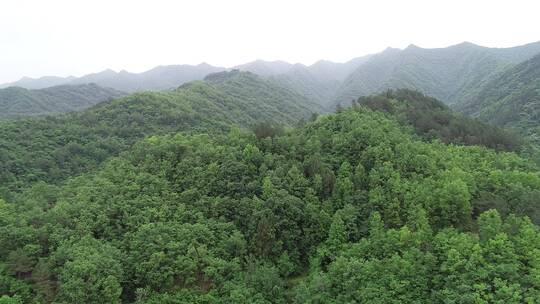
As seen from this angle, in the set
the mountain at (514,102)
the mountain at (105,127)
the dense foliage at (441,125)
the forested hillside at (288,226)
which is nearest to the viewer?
the forested hillside at (288,226)

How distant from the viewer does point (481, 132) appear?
54.8 meters

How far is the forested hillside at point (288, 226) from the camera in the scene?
27.3 metres

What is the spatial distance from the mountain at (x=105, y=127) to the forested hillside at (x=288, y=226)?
519 inches

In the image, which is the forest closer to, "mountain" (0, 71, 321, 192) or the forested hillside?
the forested hillside

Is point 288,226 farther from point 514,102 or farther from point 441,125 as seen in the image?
point 514,102

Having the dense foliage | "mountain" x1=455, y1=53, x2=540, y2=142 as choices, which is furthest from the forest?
"mountain" x1=455, y1=53, x2=540, y2=142

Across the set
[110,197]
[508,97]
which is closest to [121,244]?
[110,197]

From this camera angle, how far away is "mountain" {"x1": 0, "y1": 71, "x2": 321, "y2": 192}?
5681cm

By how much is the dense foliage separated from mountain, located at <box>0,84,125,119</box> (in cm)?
10020

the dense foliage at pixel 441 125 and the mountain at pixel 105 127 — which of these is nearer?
the dense foliage at pixel 441 125

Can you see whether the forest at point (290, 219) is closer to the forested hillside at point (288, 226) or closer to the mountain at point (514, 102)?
the forested hillside at point (288, 226)

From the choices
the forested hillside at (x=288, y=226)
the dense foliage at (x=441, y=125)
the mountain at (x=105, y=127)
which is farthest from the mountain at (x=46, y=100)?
the dense foliage at (x=441, y=125)

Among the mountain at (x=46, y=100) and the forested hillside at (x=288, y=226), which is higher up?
the mountain at (x=46, y=100)

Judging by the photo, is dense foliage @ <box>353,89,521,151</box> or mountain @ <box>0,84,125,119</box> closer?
dense foliage @ <box>353,89,521,151</box>
